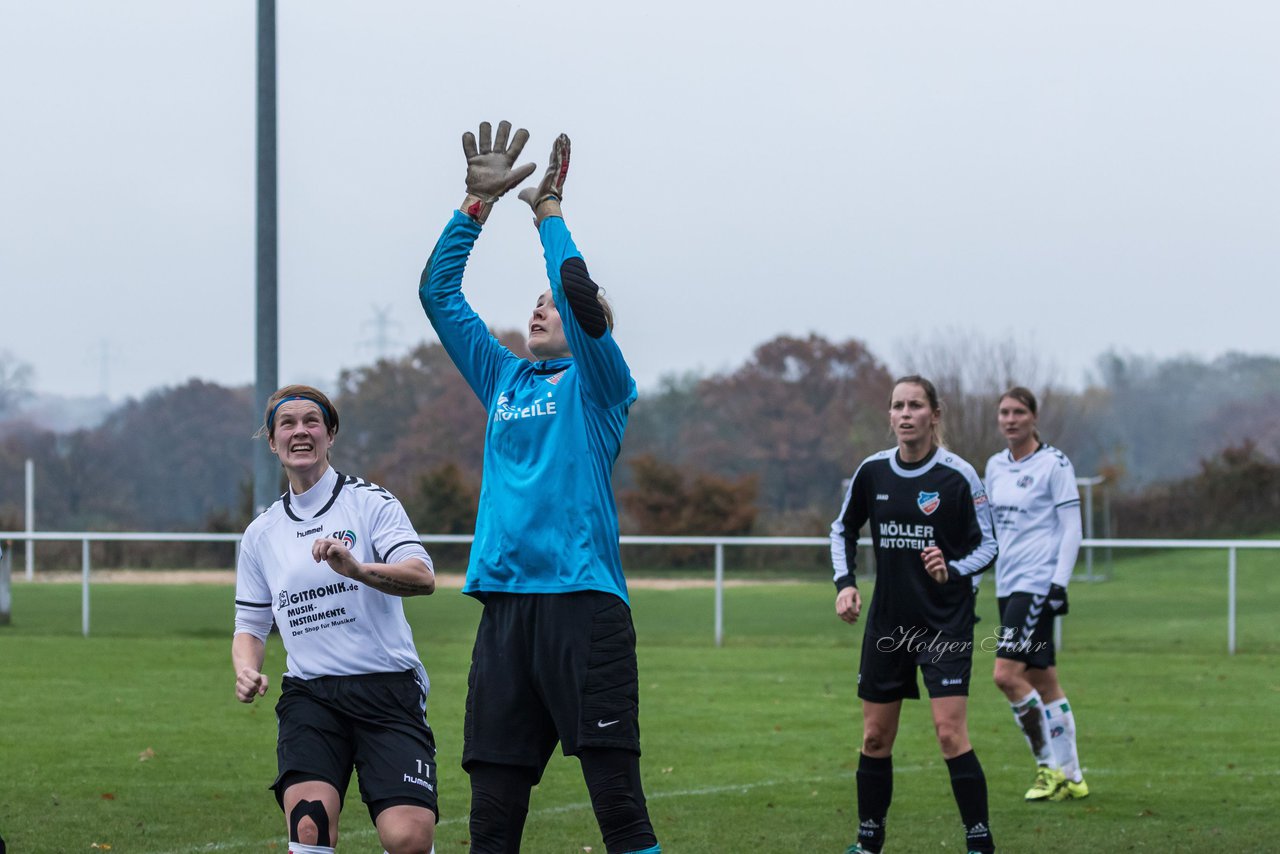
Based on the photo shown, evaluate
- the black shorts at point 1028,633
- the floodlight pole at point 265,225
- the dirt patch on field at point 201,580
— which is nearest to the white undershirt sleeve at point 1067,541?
the black shorts at point 1028,633

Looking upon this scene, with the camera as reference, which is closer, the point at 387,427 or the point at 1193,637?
the point at 1193,637

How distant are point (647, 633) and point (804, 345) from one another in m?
44.8

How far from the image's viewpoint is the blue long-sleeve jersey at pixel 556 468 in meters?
4.63

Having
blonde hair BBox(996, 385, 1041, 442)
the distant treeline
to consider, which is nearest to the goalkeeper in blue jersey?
blonde hair BBox(996, 385, 1041, 442)

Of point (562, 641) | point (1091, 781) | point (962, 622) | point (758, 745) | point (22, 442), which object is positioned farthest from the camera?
point (22, 442)

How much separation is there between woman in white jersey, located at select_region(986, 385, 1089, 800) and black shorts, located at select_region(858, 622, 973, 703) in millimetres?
1937

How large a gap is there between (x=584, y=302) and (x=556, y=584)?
2.63 feet

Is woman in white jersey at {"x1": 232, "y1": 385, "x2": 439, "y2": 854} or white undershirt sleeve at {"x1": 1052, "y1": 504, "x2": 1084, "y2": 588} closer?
woman in white jersey at {"x1": 232, "y1": 385, "x2": 439, "y2": 854}

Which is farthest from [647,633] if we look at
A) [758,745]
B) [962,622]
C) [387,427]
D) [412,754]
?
[387,427]

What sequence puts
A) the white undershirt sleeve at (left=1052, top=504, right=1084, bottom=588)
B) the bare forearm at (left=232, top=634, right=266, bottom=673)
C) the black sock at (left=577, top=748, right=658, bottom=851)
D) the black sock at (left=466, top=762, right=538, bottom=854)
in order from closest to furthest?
1. the black sock at (left=577, top=748, right=658, bottom=851)
2. the black sock at (left=466, top=762, right=538, bottom=854)
3. the bare forearm at (left=232, top=634, right=266, bottom=673)
4. the white undershirt sleeve at (left=1052, top=504, right=1084, bottom=588)

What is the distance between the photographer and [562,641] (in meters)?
4.59

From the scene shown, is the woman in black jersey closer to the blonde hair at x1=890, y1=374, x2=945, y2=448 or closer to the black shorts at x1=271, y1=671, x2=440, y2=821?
the blonde hair at x1=890, y1=374, x2=945, y2=448

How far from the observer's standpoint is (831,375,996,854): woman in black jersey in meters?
6.67

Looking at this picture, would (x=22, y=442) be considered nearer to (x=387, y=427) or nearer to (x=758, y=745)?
(x=387, y=427)
